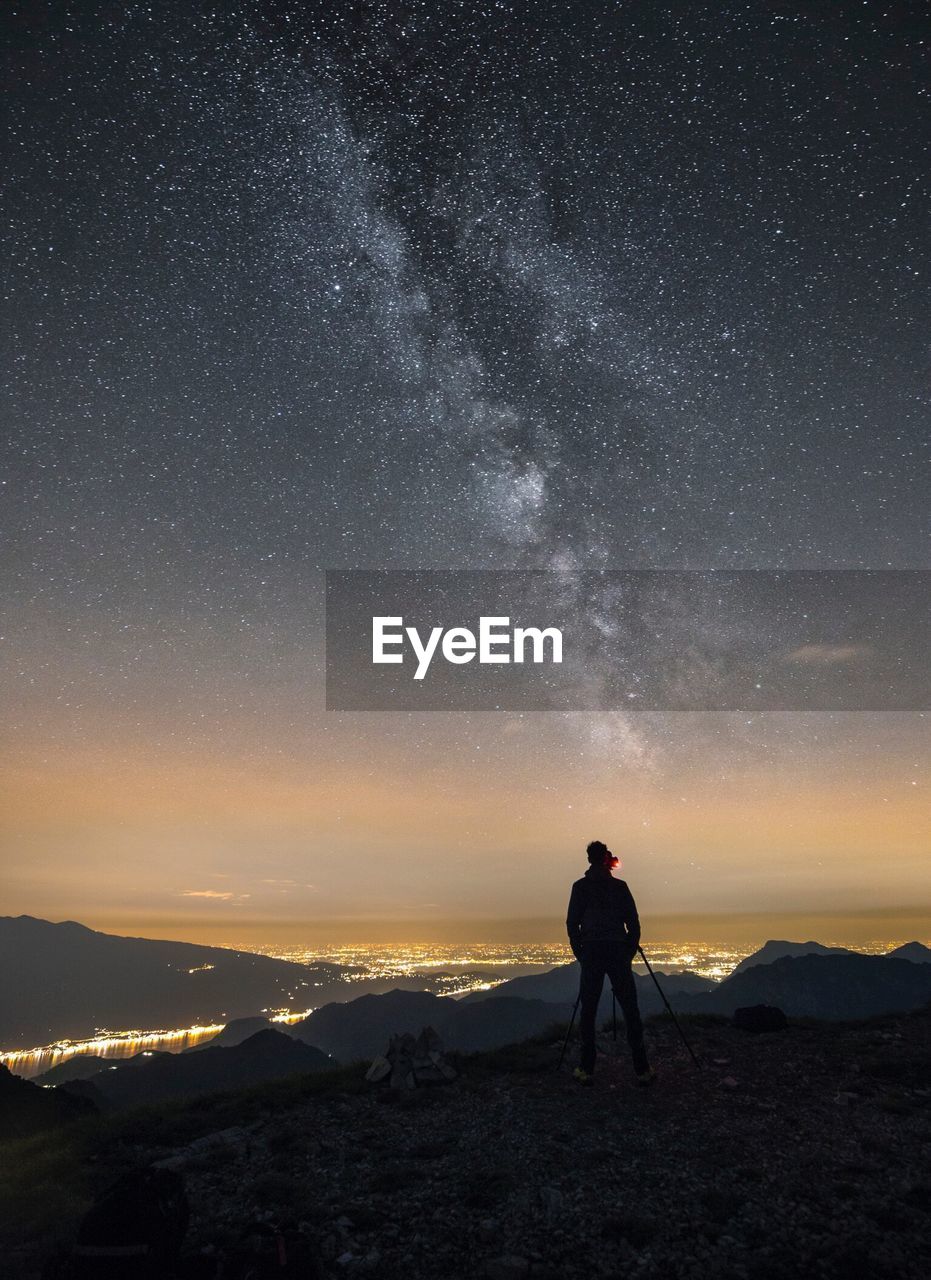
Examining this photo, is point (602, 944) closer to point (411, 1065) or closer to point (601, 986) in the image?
point (601, 986)

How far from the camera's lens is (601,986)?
9.80 metres

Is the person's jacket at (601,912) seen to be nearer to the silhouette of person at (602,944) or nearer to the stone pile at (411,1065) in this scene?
the silhouette of person at (602,944)

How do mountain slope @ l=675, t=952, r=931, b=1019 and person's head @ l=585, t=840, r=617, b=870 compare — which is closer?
person's head @ l=585, t=840, r=617, b=870

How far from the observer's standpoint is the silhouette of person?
31.0 feet

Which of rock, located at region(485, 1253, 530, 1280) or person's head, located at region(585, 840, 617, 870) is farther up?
person's head, located at region(585, 840, 617, 870)

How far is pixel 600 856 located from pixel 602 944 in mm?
1361

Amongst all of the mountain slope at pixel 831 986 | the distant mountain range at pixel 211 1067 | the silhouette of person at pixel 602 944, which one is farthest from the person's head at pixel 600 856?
the mountain slope at pixel 831 986

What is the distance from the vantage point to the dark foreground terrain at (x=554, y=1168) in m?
5.55

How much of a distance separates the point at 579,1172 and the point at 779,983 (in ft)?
743

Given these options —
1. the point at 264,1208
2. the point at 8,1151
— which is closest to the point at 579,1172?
the point at 264,1208

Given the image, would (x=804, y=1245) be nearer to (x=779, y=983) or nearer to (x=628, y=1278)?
(x=628, y=1278)

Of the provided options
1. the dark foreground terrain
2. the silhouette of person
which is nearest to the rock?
the dark foreground terrain

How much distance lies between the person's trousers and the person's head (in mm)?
1217

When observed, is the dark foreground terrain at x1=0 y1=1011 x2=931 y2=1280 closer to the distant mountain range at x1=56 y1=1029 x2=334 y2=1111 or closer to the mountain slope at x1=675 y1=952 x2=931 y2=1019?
the distant mountain range at x1=56 y1=1029 x2=334 y2=1111
